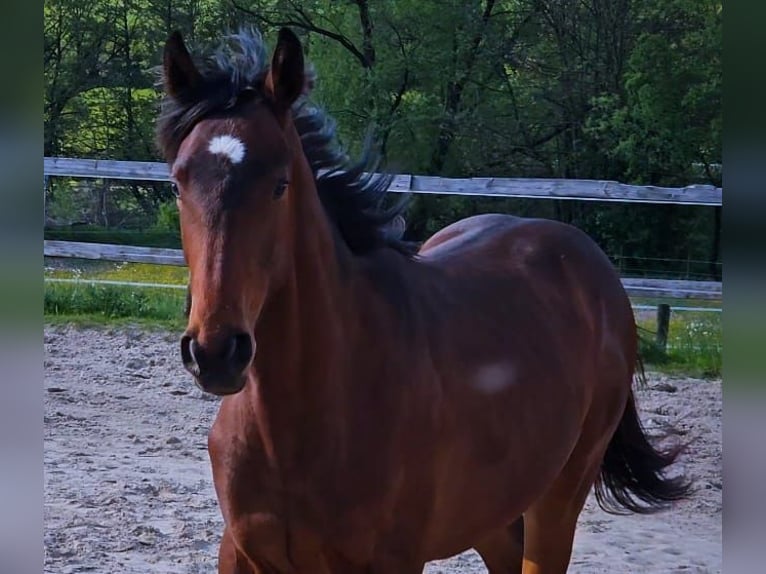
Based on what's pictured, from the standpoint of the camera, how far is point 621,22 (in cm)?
970

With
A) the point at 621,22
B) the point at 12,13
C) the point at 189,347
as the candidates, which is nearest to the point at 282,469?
the point at 189,347

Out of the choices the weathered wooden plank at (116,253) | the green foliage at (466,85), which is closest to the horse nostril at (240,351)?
the weathered wooden plank at (116,253)

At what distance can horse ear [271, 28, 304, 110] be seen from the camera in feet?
5.80

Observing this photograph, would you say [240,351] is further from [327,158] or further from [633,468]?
[633,468]

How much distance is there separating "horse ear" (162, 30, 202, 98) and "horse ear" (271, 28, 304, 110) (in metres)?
0.15

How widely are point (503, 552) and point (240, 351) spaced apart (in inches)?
61.7

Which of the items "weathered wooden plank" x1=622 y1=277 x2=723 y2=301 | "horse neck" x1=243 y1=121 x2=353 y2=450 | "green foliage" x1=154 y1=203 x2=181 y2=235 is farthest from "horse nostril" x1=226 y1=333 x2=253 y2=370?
"green foliage" x1=154 y1=203 x2=181 y2=235

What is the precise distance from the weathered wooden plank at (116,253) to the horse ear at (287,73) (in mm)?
5660

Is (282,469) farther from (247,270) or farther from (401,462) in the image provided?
(247,270)

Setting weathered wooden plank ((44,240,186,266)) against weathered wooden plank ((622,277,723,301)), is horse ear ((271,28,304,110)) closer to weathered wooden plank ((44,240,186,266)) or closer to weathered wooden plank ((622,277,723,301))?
weathered wooden plank ((622,277,723,301))

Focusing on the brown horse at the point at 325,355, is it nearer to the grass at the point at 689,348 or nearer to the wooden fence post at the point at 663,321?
the grass at the point at 689,348

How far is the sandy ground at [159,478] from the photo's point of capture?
3.58 metres

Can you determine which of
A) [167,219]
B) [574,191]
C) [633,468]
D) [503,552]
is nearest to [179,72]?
[503,552]

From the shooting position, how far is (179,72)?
70.3 inches
